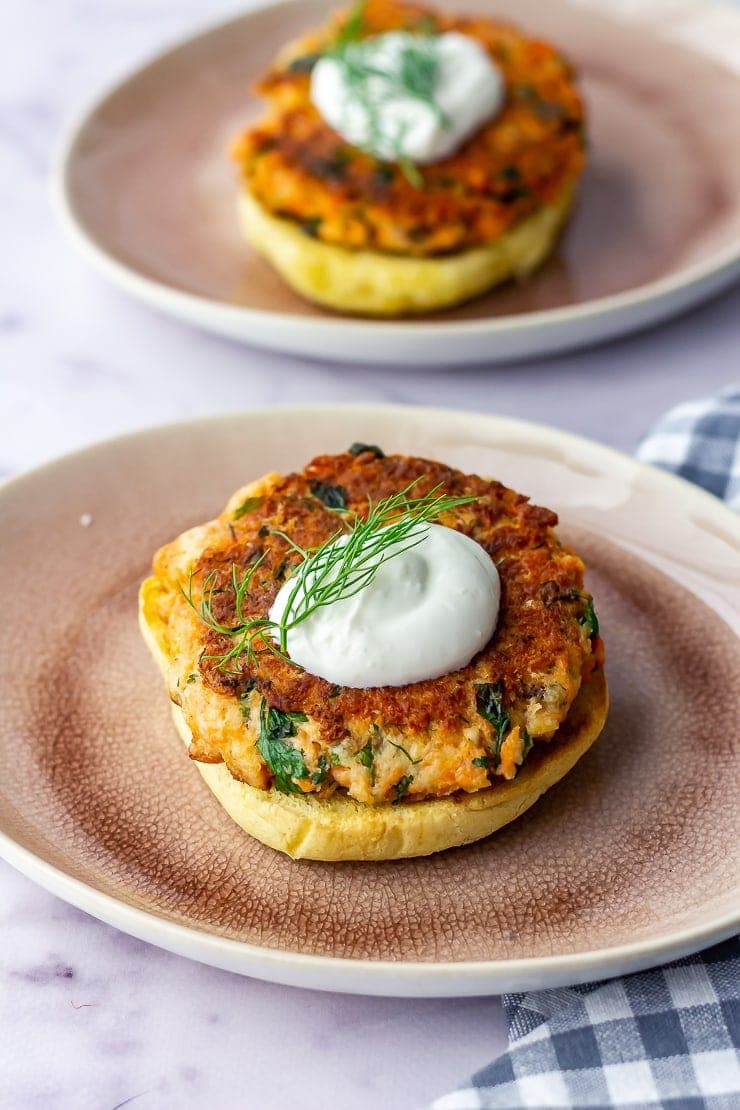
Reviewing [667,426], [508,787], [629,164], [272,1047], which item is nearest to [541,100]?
[629,164]

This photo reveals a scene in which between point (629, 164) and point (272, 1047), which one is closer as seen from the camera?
point (272, 1047)

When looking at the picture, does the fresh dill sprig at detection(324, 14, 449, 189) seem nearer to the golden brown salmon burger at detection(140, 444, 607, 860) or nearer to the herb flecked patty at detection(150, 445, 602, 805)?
the herb flecked patty at detection(150, 445, 602, 805)

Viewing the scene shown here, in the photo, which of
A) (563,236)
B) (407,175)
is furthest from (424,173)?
(563,236)

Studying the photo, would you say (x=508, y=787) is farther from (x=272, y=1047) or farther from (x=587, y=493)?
(x=587, y=493)

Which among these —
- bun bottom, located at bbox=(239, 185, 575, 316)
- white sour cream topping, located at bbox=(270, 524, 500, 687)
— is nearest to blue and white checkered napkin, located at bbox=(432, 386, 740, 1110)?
white sour cream topping, located at bbox=(270, 524, 500, 687)

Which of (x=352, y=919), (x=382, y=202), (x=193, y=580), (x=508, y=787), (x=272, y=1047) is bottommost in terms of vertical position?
(x=272, y=1047)

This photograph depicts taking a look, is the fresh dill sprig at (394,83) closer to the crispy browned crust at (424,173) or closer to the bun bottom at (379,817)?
the crispy browned crust at (424,173)

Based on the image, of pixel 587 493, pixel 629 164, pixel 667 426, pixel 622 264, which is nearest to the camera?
pixel 587 493
